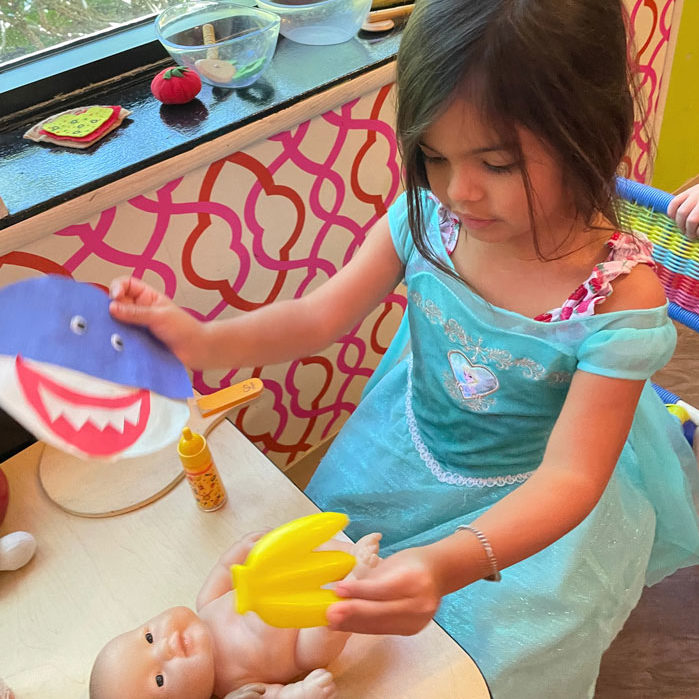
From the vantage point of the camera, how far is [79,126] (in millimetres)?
929

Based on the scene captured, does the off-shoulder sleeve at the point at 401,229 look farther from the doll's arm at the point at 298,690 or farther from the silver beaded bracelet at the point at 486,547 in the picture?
the doll's arm at the point at 298,690

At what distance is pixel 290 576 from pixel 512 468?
16.3 inches

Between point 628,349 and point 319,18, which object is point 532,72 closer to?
point 628,349

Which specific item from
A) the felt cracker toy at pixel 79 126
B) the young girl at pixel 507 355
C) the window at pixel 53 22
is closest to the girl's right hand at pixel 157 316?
the young girl at pixel 507 355

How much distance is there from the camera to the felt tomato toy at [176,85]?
958 mm

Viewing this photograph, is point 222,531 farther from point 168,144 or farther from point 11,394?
point 168,144

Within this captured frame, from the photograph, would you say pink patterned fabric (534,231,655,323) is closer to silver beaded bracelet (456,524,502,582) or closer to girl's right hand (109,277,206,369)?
silver beaded bracelet (456,524,502,582)

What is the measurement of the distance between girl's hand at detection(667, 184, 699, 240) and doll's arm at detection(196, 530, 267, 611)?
669mm

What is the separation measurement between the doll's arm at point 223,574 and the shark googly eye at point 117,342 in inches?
10.0

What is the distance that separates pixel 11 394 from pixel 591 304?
0.53 m

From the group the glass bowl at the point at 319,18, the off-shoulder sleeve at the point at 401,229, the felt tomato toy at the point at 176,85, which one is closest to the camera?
the off-shoulder sleeve at the point at 401,229

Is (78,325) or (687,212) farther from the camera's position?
(687,212)

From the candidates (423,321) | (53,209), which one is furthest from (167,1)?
(423,321)

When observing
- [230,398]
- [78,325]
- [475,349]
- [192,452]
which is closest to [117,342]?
[78,325]
